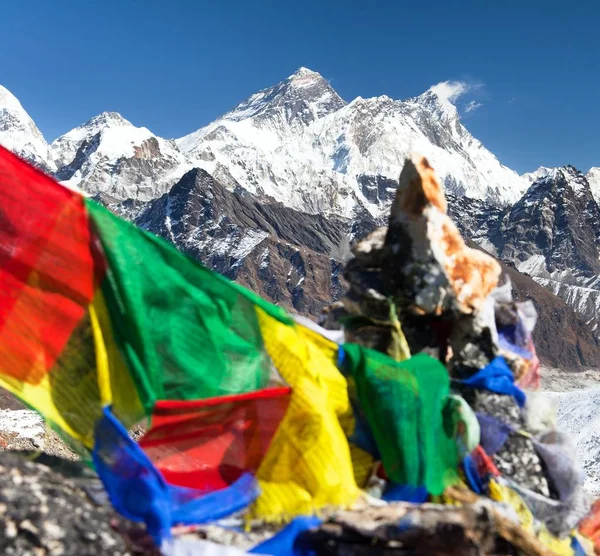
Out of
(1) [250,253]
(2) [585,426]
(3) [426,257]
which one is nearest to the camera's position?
(3) [426,257]

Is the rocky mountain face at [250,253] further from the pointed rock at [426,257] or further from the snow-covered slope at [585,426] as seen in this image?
the pointed rock at [426,257]

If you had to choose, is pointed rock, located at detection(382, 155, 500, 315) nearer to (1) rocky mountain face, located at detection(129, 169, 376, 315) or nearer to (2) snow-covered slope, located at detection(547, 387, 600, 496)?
(2) snow-covered slope, located at detection(547, 387, 600, 496)

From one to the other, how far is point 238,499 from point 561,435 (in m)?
2.47

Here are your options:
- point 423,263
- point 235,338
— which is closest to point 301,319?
point 235,338

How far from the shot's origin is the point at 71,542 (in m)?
2.84

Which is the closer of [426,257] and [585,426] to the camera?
[426,257]

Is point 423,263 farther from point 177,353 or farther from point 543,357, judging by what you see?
point 543,357

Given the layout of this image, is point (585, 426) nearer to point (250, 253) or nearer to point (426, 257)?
point (426, 257)

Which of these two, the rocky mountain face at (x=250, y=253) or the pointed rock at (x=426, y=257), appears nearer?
the pointed rock at (x=426, y=257)

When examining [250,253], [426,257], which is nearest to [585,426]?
[426,257]

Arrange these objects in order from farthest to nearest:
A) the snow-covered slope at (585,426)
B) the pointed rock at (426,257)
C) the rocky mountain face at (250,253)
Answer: the rocky mountain face at (250,253)
the snow-covered slope at (585,426)
the pointed rock at (426,257)

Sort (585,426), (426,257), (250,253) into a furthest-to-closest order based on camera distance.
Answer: (250,253)
(585,426)
(426,257)

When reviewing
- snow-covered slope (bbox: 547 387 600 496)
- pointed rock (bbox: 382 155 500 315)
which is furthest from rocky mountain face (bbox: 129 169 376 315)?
pointed rock (bbox: 382 155 500 315)

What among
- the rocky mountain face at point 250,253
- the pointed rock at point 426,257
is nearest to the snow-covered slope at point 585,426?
the pointed rock at point 426,257
